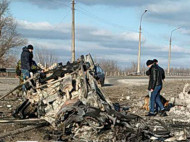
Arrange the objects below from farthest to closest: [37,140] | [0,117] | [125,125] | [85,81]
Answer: [0,117] → [85,81] → [125,125] → [37,140]

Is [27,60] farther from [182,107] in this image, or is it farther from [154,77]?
→ [182,107]

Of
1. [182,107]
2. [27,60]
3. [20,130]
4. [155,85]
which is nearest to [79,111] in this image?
[20,130]

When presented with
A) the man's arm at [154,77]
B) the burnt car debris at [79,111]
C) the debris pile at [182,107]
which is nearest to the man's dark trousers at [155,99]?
the man's arm at [154,77]

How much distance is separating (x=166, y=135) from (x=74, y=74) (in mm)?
3301

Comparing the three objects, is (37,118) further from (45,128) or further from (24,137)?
(24,137)

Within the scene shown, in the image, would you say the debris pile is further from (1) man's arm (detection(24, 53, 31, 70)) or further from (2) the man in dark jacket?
(1) man's arm (detection(24, 53, 31, 70))

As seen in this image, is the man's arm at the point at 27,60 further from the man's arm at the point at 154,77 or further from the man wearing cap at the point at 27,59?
the man's arm at the point at 154,77

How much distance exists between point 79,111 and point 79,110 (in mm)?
43

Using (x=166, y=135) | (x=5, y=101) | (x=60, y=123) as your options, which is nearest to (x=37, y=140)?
(x=60, y=123)

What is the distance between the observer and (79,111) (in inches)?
296

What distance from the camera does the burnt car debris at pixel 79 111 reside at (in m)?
7.07

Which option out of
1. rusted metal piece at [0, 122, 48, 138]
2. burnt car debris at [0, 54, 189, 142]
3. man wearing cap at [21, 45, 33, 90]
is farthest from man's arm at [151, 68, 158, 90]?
man wearing cap at [21, 45, 33, 90]

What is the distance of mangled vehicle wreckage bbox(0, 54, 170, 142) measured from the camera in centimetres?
707

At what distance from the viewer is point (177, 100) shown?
42.1ft
